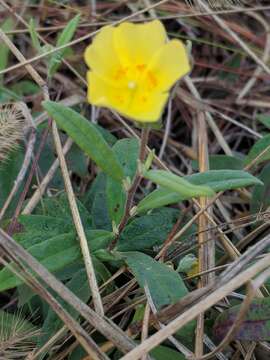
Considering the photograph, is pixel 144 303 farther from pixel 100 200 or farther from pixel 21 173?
pixel 21 173

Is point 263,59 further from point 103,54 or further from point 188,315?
point 188,315

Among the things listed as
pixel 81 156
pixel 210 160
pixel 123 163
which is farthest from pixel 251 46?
pixel 123 163

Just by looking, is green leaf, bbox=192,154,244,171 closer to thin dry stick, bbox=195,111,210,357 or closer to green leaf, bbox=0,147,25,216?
thin dry stick, bbox=195,111,210,357

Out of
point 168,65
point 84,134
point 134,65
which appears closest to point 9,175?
point 84,134

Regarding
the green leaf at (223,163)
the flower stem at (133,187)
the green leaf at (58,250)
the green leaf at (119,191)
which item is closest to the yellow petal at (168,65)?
the flower stem at (133,187)

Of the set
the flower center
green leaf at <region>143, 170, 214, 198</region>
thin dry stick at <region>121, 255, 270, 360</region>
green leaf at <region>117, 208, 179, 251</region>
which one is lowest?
green leaf at <region>117, 208, 179, 251</region>

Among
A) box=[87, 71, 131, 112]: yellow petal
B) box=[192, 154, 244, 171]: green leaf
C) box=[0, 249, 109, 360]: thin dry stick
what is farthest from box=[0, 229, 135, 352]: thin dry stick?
box=[192, 154, 244, 171]: green leaf

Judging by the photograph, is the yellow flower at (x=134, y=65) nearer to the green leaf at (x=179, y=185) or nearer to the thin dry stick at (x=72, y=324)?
→ the green leaf at (x=179, y=185)
